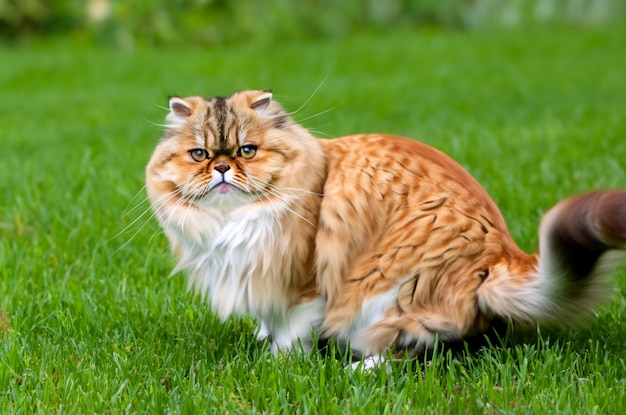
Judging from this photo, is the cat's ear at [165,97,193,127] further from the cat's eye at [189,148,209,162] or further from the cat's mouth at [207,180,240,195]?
the cat's mouth at [207,180,240,195]

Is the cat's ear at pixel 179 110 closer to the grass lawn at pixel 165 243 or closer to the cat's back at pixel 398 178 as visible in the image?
the grass lawn at pixel 165 243

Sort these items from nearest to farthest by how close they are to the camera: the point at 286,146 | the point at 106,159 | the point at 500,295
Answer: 1. the point at 500,295
2. the point at 286,146
3. the point at 106,159

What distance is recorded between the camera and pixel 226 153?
3.19 metres

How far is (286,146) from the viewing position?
10.6 feet

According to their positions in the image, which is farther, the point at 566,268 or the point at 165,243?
the point at 165,243

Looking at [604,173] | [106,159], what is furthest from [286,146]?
[106,159]

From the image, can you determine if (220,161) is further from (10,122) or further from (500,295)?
(10,122)

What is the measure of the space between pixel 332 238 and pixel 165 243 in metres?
1.63

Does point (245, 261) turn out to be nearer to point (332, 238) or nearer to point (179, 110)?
point (332, 238)

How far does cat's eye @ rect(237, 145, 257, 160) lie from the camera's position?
320 cm

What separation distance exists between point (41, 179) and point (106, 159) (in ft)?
2.45

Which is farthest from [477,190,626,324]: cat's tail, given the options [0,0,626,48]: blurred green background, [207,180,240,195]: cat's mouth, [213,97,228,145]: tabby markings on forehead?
[0,0,626,48]: blurred green background

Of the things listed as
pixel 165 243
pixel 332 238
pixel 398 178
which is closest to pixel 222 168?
pixel 332 238

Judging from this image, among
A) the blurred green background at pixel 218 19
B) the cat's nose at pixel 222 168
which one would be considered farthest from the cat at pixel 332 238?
the blurred green background at pixel 218 19
